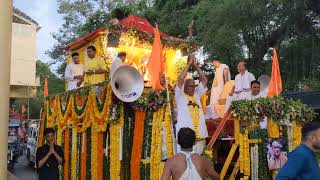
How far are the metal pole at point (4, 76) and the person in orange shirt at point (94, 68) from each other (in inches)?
288

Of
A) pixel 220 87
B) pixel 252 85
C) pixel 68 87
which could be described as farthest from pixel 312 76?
pixel 68 87

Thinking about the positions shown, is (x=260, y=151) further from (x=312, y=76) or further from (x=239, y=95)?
(x=312, y=76)

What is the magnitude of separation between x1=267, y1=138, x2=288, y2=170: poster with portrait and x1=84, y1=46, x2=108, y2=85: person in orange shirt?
516 centimetres

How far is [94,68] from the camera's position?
1163 cm

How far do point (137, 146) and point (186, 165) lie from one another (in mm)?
4072

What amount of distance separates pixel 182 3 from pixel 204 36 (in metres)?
3.64

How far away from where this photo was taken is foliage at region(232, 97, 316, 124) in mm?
7492

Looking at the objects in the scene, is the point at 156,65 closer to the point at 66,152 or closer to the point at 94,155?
the point at 94,155

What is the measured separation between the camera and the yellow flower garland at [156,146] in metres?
8.20

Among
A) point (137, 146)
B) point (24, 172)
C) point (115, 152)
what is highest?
point (137, 146)

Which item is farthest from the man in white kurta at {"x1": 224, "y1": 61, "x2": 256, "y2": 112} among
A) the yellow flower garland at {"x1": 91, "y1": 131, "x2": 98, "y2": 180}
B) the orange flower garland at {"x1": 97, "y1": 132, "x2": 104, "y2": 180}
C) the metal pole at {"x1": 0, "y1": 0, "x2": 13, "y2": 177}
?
the metal pole at {"x1": 0, "y1": 0, "x2": 13, "y2": 177}

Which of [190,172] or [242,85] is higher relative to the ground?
[242,85]

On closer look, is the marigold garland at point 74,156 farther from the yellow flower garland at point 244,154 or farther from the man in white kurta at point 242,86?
the yellow flower garland at point 244,154

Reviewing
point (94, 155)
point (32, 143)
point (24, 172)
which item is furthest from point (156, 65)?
point (32, 143)
